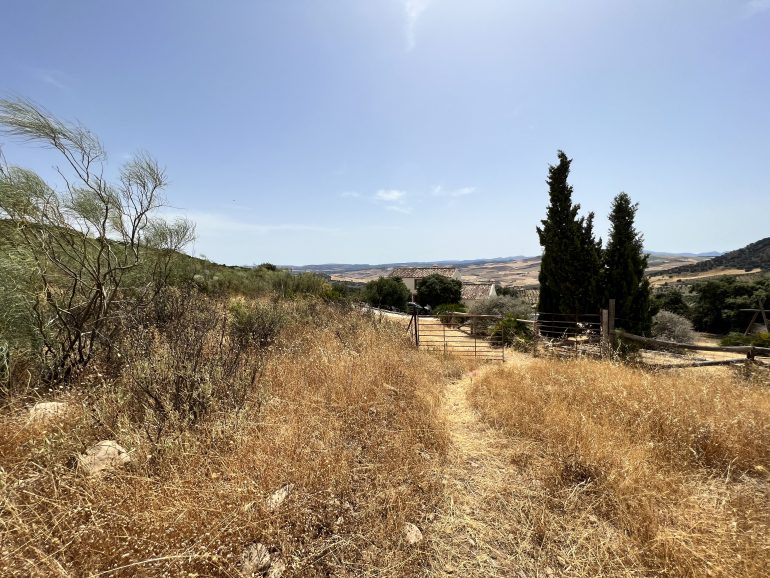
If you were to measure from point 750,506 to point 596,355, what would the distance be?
20.7 ft

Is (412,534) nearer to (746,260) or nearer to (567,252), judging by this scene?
(567,252)

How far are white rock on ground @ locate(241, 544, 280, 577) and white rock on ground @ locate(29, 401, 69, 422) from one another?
2.30m

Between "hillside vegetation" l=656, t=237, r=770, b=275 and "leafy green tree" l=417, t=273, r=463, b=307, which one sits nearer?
"leafy green tree" l=417, t=273, r=463, b=307

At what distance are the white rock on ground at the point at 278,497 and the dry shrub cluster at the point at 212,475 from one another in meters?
0.02

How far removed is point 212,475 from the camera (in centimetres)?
212

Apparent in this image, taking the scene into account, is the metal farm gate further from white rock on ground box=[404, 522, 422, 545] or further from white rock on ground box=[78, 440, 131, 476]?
white rock on ground box=[78, 440, 131, 476]

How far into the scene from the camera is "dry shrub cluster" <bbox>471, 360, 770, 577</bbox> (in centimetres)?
200

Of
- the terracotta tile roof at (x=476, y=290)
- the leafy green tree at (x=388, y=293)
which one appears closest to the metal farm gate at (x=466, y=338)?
the leafy green tree at (x=388, y=293)

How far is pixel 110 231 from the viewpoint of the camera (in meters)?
4.77

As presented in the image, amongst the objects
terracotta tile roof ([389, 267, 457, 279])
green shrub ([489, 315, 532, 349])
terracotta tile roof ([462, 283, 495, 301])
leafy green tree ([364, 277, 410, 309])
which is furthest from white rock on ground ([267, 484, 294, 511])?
terracotta tile roof ([389, 267, 457, 279])

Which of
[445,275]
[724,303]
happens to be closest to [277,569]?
[724,303]

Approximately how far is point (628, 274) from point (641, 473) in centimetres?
1059

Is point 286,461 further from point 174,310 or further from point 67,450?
point 174,310

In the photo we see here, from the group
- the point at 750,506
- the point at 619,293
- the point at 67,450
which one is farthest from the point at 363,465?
the point at 619,293
